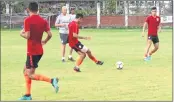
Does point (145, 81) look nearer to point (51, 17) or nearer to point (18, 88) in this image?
point (18, 88)

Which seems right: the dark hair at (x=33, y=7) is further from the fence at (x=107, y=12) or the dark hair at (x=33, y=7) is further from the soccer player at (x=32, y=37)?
the fence at (x=107, y=12)

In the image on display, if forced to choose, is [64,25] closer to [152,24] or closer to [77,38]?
[152,24]

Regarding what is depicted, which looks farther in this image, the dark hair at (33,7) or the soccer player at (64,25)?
the soccer player at (64,25)

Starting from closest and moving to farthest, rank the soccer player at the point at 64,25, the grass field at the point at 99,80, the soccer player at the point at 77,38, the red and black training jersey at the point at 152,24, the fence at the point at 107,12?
the grass field at the point at 99,80 → the soccer player at the point at 77,38 → the red and black training jersey at the point at 152,24 → the soccer player at the point at 64,25 → the fence at the point at 107,12

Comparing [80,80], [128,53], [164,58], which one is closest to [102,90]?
[80,80]

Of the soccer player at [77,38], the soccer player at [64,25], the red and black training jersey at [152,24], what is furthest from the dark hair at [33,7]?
the red and black training jersey at [152,24]

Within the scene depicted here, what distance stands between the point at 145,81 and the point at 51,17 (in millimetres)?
37397

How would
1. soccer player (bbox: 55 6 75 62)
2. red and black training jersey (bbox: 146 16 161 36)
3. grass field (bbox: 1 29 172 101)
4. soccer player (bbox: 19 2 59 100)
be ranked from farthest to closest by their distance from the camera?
soccer player (bbox: 55 6 75 62), red and black training jersey (bbox: 146 16 161 36), grass field (bbox: 1 29 172 101), soccer player (bbox: 19 2 59 100)

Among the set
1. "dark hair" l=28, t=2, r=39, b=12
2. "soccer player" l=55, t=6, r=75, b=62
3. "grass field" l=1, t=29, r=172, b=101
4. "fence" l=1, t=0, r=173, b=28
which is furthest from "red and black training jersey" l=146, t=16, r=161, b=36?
"fence" l=1, t=0, r=173, b=28

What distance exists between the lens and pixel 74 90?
10.7 m

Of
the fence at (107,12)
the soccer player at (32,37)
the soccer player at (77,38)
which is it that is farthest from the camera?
the fence at (107,12)

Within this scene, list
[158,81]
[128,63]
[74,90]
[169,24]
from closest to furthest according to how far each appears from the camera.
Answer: [74,90] → [158,81] → [128,63] → [169,24]

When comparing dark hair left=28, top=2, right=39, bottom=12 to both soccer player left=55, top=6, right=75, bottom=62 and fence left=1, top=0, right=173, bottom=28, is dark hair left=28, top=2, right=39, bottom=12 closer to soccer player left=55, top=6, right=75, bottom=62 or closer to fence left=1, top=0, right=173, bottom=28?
soccer player left=55, top=6, right=75, bottom=62

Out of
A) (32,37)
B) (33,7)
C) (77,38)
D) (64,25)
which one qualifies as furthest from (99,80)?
(64,25)
